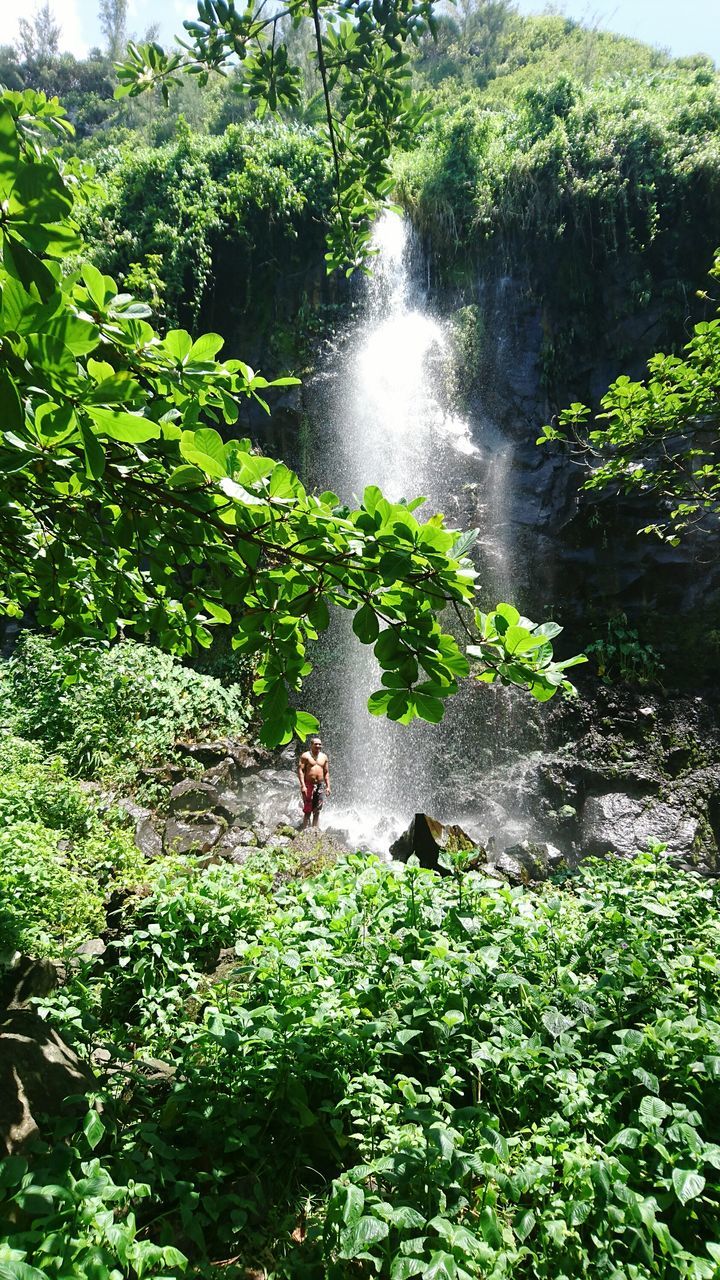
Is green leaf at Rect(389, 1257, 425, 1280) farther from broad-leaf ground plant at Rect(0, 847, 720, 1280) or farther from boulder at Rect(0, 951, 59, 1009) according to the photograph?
boulder at Rect(0, 951, 59, 1009)

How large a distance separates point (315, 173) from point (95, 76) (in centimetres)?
3758

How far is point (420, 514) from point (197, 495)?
10.0 m

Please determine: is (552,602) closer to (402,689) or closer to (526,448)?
(526,448)

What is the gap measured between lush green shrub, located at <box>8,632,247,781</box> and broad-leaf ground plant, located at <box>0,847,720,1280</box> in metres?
4.28

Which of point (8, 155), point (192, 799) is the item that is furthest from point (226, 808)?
point (8, 155)

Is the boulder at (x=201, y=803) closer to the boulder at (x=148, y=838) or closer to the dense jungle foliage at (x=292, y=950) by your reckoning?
the boulder at (x=148, y=838)

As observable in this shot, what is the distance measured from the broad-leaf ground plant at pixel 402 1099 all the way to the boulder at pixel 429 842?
8.98ft

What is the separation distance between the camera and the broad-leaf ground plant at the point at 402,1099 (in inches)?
69.6

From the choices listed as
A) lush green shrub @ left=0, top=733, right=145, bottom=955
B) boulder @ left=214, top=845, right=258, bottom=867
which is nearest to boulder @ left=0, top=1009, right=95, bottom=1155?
lush green shrub @ left=0, top=733, right=145, bottom=955

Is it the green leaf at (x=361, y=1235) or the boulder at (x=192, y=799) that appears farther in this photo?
the boulder at (x=192, y=799)

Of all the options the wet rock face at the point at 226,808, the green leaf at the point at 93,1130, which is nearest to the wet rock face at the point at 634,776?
the wet rock face at the point at 226,808

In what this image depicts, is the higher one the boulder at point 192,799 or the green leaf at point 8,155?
the green leaf at point 8,155

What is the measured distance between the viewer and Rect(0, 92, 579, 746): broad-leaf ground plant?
1074 mm

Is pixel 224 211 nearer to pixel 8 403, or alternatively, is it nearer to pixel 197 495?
pixel 197 495
